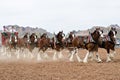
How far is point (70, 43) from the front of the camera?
89.5ft

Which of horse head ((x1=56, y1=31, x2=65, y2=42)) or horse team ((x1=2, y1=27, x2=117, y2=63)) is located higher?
horse head ((x1=56, y1=31, x2=65, y2=42))

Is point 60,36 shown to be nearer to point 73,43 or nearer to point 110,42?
point 73,43

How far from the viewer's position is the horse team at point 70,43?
2450 centimetres

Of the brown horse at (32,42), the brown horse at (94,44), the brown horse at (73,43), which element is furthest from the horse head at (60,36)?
the brown horse at (94,44)

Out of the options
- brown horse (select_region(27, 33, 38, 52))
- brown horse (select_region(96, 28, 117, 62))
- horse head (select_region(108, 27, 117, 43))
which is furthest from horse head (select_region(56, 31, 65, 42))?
horse head (select_region(108, 27, 117, 43))

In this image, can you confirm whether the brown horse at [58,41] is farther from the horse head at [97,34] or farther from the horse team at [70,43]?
the horse head at [97,34]

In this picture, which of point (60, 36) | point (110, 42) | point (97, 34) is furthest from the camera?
point (60, 36)

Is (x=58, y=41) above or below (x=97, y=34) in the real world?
below

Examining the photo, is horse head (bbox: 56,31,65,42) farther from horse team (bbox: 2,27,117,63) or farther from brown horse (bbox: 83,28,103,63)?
brown horse (bbox: 83,28,103,63)

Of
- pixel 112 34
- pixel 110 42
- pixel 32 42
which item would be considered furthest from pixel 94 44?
pixel 32 42

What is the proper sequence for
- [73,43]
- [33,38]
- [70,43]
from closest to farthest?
[73,43] → [70,43] → [33,38]

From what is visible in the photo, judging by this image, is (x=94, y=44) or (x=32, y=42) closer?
(x=94, y=44)

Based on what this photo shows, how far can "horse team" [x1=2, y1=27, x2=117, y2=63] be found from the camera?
24500 mm

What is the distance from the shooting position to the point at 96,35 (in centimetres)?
Result: 2453
